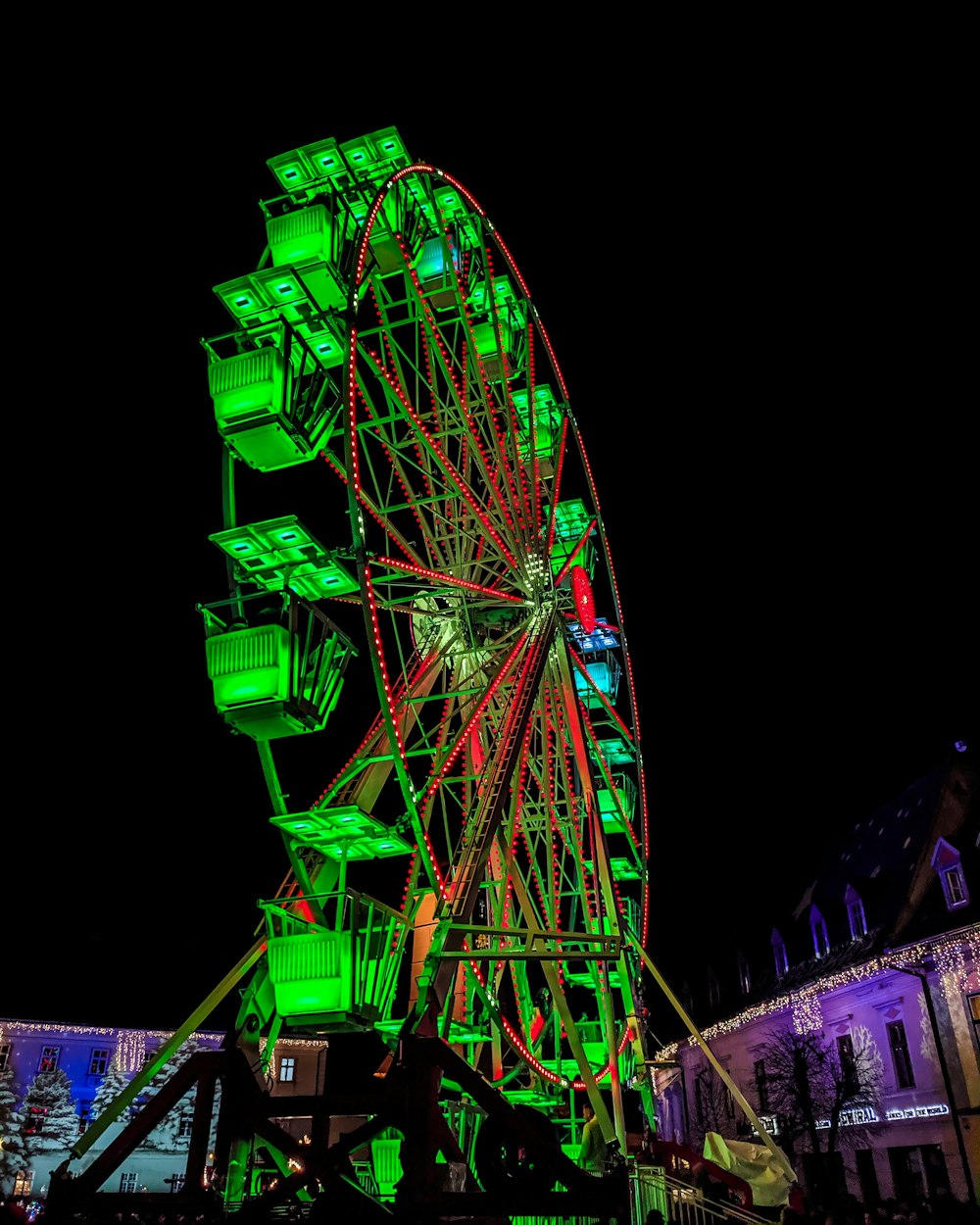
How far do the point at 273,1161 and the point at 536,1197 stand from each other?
563 cm

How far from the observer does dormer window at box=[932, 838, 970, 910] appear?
1036 inches

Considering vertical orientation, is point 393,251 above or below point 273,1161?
above

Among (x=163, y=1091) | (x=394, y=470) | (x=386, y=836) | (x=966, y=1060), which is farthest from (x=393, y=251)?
(x=966, y=1060)

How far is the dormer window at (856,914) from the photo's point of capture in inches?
1233

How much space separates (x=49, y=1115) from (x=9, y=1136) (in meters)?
1.73

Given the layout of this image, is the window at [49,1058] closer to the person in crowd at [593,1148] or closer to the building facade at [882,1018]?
the building facade at [882,1018]

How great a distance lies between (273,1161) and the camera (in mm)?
12805

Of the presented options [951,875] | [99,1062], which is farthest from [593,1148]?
[99,1062]

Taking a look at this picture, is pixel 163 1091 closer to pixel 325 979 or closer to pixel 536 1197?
pixel 325 979

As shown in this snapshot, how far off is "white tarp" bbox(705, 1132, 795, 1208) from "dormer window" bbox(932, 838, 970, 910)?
40.8ft

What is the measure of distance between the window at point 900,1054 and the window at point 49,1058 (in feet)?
108

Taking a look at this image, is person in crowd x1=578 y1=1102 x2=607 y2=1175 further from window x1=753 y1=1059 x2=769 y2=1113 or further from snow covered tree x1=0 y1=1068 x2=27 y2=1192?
snow covered tree x1=0 y1=1068 x2=27 y2=1192

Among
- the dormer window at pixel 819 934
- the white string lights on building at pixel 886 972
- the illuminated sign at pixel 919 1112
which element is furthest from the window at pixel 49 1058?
the illuminated sign at pixel 919 1112

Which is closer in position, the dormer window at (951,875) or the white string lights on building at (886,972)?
the white string lights on building at (886,972)
